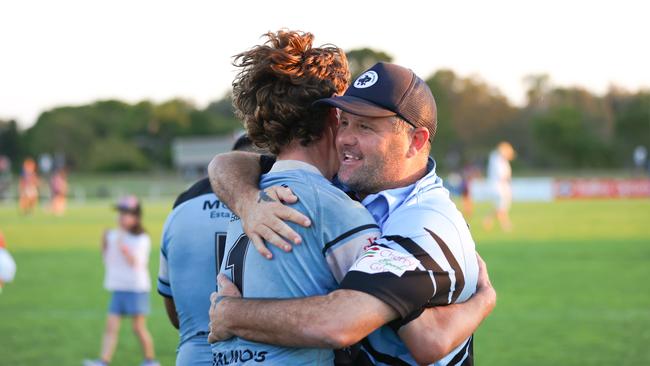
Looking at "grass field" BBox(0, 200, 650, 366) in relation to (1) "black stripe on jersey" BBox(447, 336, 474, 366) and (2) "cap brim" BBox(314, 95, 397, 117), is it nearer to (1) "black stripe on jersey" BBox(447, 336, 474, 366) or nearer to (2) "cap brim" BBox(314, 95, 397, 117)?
(1) "black stripe on jersey" BBox(447, 336, 474, 366)

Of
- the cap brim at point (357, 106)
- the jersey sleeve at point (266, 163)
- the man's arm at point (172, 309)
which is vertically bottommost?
the man's arm at point (172, 309)

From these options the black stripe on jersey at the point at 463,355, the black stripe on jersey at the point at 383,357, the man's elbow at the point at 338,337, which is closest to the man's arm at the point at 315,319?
the man's elbow at the point at 338,337

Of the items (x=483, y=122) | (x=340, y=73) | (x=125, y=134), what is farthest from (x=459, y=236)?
(x=483, y=122)

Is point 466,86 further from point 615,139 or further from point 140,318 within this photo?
point 140,318

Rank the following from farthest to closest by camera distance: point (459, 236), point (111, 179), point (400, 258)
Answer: point (111, 179) < point (459, 236) < point (400, 258)

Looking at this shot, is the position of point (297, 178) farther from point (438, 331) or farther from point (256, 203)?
point (438, 331)

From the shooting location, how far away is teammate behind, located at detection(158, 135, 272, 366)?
4012 millimetres

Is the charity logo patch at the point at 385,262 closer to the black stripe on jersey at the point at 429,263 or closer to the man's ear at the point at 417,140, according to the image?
the black stripe on jersey at the point at 429,263

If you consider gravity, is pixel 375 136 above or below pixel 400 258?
above

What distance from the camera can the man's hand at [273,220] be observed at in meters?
2.66

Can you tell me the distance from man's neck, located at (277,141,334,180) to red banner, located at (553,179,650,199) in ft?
158

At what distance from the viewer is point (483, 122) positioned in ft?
359

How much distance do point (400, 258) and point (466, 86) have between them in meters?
115

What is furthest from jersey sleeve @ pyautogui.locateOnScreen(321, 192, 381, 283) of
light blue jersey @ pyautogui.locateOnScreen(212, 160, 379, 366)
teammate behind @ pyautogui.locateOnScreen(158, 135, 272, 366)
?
teammate behind @ pyautogui.locateOnScreen(158, 135, 272, 366)
